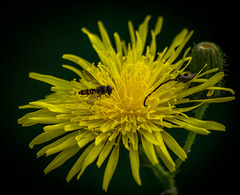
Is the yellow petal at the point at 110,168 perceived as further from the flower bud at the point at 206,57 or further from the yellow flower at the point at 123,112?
the flower bud at the point at 206,57

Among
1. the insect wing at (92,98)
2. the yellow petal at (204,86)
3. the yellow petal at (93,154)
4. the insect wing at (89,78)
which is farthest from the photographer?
the insect wing at (89,78)

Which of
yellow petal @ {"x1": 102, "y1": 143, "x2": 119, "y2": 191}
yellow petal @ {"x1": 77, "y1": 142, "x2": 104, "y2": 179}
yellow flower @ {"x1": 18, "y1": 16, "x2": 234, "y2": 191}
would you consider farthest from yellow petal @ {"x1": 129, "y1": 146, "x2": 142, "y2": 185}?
yellow petal @ {"x1": 77, "y1": 142, "x2": 104, "y2": 179}

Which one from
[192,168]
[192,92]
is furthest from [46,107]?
[192,168]

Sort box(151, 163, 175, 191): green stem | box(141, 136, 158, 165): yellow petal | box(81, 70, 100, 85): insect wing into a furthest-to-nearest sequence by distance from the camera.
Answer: box(81, 70, 100, 85): insect wing, box(151, 163, 175, 191): green stem, box(141, 136, 158, 165): yellow petal

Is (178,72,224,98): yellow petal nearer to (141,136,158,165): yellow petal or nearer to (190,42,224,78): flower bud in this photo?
(190,42,224,78): flower bud

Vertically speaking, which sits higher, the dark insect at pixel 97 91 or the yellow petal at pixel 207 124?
the dark insect at pixel 97 91

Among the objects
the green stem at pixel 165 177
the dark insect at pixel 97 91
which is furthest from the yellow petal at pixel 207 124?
the dark insect at pixel 97 91

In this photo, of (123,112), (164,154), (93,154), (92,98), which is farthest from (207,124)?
(92,98)

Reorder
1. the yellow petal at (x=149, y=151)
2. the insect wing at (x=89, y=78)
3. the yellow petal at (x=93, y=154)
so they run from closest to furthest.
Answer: the yellow petal at (x=149, y=151), the yellow petal at (x=93, y=154), the insect wing at (x=89, y=78)

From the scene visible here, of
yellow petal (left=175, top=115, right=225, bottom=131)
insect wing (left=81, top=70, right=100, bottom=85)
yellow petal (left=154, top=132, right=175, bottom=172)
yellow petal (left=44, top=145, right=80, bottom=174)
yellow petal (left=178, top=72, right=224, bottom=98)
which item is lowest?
yellow petal (left=154, top=132, right=175, bottom=172)
